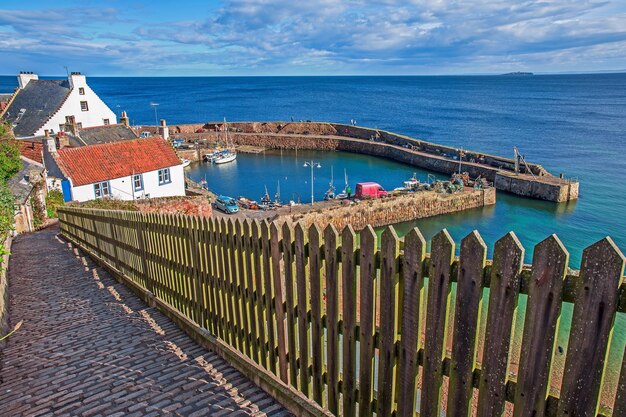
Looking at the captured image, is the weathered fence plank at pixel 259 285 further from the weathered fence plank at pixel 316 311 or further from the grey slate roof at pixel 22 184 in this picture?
the grey slate roof at pixel 22 184

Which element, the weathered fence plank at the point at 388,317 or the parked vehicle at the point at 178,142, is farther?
the parked vehicle at the point at 178,142

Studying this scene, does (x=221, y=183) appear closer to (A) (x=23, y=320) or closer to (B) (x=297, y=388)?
(A) (x=23, y=320)

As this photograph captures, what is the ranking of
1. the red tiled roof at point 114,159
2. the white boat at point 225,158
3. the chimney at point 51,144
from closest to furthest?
the chimney at point 51,144
the red tiled roof at point 114,159
the white boat at point 225,158

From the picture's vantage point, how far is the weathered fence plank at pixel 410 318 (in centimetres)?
318

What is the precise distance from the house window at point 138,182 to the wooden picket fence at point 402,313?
26.5m

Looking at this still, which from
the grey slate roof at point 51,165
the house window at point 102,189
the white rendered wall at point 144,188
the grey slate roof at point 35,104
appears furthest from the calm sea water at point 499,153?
the grey slate roof at point 51,165

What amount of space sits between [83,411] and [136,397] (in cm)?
53

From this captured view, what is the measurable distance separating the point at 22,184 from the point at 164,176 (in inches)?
462

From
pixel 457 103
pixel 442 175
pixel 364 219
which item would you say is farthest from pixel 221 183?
pixel 457 103

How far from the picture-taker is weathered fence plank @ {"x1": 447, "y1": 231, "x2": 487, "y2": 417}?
288 cm

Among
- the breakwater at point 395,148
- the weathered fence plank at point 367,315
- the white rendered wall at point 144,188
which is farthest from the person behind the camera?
the breakwater at point 395,148

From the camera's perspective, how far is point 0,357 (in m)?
6.36

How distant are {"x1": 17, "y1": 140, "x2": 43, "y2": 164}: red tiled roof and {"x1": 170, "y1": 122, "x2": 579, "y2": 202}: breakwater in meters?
42.7

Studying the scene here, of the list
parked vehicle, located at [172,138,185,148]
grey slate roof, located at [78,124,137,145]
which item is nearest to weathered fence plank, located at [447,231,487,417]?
grey slate roof, located at [78,124,137,145]
